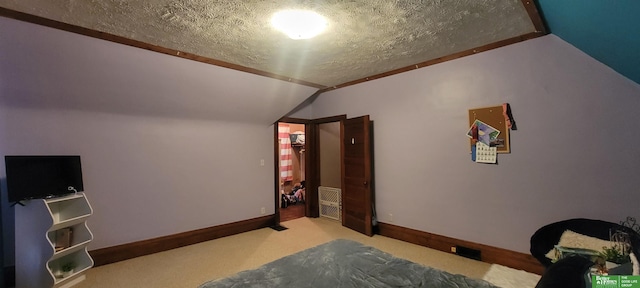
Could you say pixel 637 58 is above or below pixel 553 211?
above

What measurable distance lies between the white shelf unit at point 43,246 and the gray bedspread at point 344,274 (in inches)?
79.9

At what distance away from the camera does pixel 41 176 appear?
99.8 inches

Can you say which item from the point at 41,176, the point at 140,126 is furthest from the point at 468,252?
the point at 41,176

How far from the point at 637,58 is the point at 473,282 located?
1.97 m

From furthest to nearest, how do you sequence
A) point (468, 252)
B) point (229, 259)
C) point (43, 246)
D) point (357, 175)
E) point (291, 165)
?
1. point (291, 165)
2. point (357, 175)
3. point (229, 259)
4. point (468, 252)
5. point (43, 246)

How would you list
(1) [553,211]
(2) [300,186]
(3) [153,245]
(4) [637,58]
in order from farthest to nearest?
(2) [300,186]
(3) [153,245]
(1) [553,211]
(4) [637,58]

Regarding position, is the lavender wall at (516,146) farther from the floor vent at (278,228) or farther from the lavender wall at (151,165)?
the lavender wall at (151,165)

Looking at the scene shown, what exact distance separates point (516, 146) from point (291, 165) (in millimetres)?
5222

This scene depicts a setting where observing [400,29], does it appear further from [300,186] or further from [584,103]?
[300,186]

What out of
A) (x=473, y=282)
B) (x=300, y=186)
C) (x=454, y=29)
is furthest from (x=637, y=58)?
(x=300, y=186)

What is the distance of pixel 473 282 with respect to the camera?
1490mm

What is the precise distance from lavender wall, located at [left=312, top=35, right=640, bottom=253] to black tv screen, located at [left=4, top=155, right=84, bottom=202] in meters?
3.77

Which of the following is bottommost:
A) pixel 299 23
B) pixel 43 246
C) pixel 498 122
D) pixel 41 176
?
pixel 43 246

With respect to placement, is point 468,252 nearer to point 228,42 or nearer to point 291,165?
point 228,42
